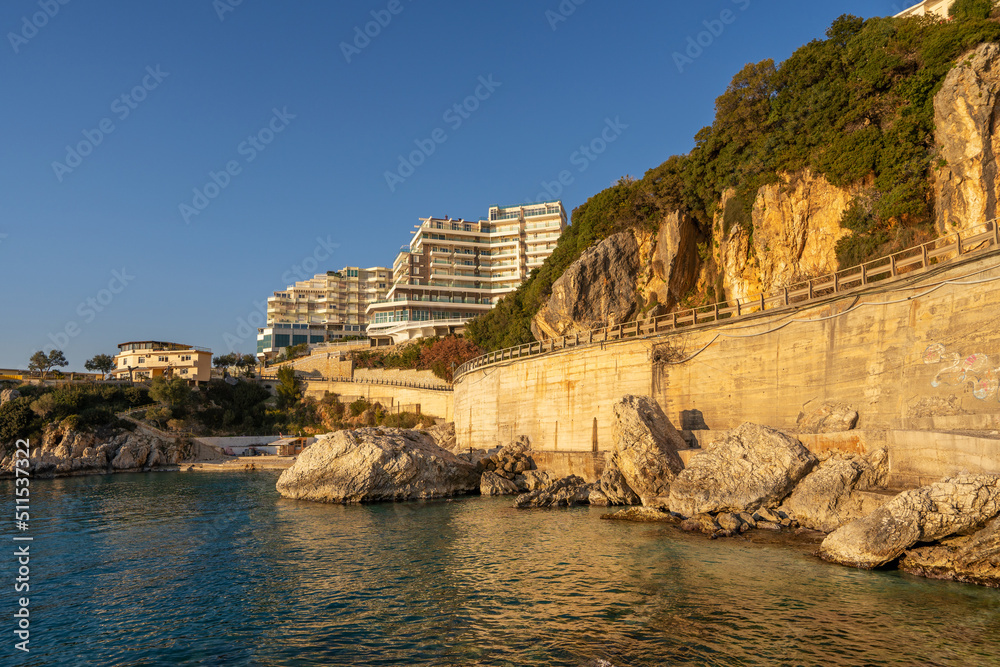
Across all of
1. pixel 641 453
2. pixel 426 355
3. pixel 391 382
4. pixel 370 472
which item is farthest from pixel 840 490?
pixel 426 355

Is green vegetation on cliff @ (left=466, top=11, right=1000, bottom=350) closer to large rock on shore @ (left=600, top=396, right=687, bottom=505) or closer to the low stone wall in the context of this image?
large rock on shore @ (left=600, top=396, right=687, bottom=505)

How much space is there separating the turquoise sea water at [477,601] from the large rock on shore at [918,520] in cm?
66

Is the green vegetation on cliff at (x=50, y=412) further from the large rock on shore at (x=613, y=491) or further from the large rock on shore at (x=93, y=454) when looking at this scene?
the large rock on shore at (x=613, y=491)

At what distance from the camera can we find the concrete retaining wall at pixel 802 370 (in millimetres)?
19812

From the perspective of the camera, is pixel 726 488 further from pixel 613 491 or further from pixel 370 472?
pixel 370 472

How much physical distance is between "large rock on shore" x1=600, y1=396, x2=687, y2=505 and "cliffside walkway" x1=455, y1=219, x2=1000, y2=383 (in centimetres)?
676

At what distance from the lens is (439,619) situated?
13109mm

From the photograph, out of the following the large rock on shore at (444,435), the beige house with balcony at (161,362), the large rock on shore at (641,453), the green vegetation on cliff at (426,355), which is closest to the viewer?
the large rock on shore at (641,453)

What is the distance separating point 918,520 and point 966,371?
24.8ft

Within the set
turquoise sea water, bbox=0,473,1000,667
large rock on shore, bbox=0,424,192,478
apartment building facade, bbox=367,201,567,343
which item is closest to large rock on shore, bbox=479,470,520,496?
turquoise sea water, bbox=0,473,1000,667

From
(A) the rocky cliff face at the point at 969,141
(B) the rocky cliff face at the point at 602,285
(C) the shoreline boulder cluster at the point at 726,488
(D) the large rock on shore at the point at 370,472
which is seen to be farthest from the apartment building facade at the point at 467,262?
(A) the rocky cliff face at the point at 969,141

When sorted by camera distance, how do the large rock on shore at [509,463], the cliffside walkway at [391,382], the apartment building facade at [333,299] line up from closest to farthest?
the large rock on shore at [509,463] → the cliffside walkway at [391,382] → the apartment building facade at [333,299]

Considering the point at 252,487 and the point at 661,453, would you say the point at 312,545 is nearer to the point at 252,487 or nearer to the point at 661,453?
the point at 661,453

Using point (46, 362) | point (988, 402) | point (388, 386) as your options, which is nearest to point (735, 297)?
point (988, 402)
